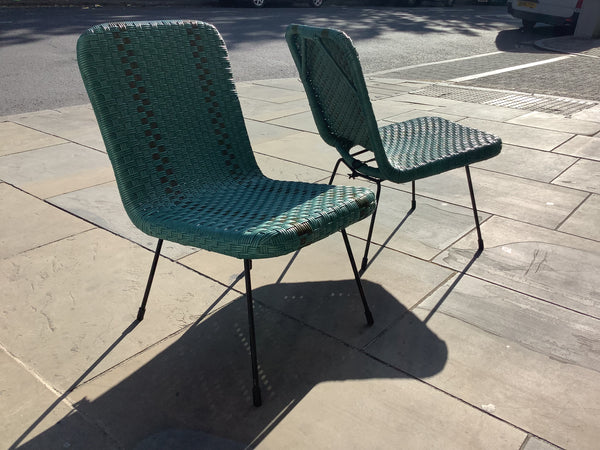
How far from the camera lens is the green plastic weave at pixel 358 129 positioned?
8.01 ft

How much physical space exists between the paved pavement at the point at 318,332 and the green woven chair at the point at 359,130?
374mm

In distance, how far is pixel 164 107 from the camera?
2.47 m

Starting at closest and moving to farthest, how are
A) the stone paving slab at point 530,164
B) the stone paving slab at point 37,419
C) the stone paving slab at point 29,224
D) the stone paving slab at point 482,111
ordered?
the stone paving slab at point 37,419, the stone paving slab at point 29,224, the stone paving slab at point 530,164, the stone paving slab at point 482,111

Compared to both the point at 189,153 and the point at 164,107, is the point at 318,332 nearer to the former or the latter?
the point at 189,153

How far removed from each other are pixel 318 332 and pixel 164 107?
1.18m

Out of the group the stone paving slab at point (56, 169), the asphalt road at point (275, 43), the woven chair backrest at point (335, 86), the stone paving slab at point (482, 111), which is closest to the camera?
the woven chair backrest at point (335, 86)

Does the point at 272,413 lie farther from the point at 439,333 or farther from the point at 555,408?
the point at 555,408

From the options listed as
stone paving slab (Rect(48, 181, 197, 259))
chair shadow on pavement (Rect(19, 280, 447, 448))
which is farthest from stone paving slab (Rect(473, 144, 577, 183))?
stone paving slab (Rect(48, 181, 197, 259))

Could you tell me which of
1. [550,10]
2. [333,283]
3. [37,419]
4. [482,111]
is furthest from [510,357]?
[550,10]

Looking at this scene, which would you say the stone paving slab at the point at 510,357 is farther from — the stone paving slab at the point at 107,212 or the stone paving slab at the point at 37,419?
the stone paving slab at the point at 107,212

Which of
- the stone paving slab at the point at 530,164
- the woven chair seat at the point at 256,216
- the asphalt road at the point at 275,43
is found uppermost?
the woven chair seat at the point at 256,216

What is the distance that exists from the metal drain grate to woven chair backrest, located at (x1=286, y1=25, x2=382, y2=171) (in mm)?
4235

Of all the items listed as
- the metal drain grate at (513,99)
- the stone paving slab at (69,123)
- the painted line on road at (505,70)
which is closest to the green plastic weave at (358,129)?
the stone paving slab at (69,123)

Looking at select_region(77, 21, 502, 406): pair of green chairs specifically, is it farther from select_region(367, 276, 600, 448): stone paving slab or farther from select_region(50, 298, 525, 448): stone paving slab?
select_region(367, 276, 600, 448): stone paving slab
